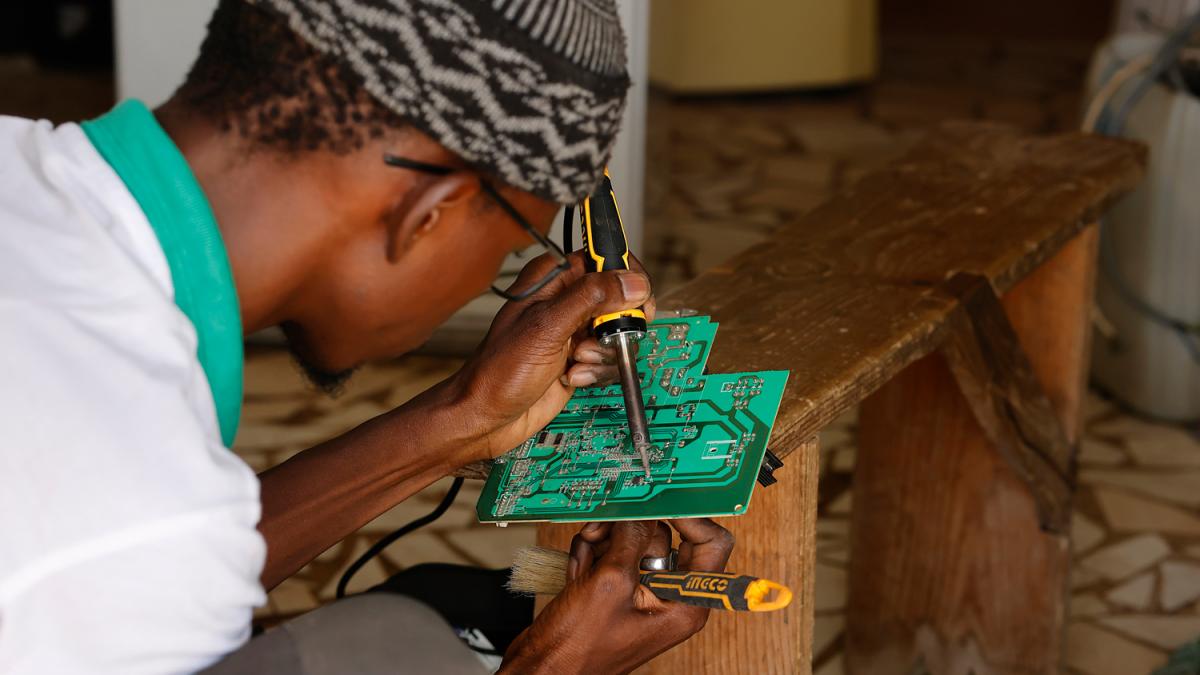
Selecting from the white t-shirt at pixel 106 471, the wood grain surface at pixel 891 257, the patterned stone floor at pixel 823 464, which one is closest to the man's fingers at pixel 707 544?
the wood grain surface at pixel 891 257

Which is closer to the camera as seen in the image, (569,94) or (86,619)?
(86,619)

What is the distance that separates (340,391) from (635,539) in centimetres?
28

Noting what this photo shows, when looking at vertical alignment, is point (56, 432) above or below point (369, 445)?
above

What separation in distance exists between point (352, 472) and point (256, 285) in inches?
11.9

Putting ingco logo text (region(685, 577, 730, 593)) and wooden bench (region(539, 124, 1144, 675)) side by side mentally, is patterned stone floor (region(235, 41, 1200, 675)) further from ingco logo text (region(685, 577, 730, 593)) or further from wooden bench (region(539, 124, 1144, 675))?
ingco logo text (region(685, 577, 730, 593))

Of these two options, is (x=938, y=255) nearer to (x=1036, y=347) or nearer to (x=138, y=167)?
(x=1036, y=347)

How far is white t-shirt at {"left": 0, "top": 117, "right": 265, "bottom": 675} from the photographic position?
75cm

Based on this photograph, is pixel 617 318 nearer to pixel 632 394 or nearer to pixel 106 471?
pixel 632 394

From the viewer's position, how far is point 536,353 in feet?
3.83

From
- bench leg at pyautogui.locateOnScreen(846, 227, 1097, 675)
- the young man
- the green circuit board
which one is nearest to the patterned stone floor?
bench leg at pyautogui.locateOnScreen(846, 227, 1097, 675)

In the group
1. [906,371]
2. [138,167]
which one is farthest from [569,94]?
[906,371]

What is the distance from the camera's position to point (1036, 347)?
221cm

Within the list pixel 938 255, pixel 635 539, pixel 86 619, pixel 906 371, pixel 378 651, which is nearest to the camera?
pixel 86 619

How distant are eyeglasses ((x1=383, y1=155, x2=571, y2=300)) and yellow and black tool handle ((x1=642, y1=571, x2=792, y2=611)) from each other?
0.86 feet
